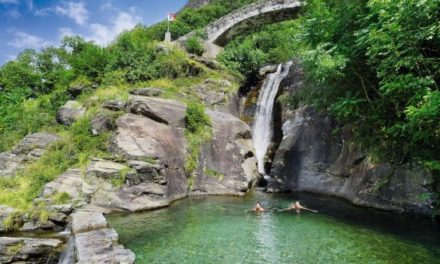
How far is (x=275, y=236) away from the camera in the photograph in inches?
408

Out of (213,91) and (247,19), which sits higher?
(247,19)

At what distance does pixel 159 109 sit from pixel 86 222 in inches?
357

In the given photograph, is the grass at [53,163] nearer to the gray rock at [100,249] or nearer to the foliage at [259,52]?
the gray rock at [100,249]

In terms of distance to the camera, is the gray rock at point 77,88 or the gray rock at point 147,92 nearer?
the gray rock at point 147,92

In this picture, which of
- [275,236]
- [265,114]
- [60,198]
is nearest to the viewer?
[275,236]

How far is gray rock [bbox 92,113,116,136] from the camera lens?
16914mm

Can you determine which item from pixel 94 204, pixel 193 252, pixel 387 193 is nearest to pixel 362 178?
pixel 387 193

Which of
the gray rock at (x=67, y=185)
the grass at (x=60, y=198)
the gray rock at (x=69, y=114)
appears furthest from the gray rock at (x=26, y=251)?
the gray rock at (x=69, y=114)

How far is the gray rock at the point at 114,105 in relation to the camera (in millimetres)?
18188

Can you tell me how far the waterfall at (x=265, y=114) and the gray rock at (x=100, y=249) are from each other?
1289 cm

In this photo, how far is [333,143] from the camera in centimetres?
1759

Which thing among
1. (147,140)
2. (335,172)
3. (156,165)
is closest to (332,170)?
(335,172)

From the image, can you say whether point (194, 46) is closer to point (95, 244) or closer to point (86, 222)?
point (86, 222)

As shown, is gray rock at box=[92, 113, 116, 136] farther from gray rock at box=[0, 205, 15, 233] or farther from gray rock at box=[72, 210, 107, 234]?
gray rock at box=[72, 210, 107, 234]
